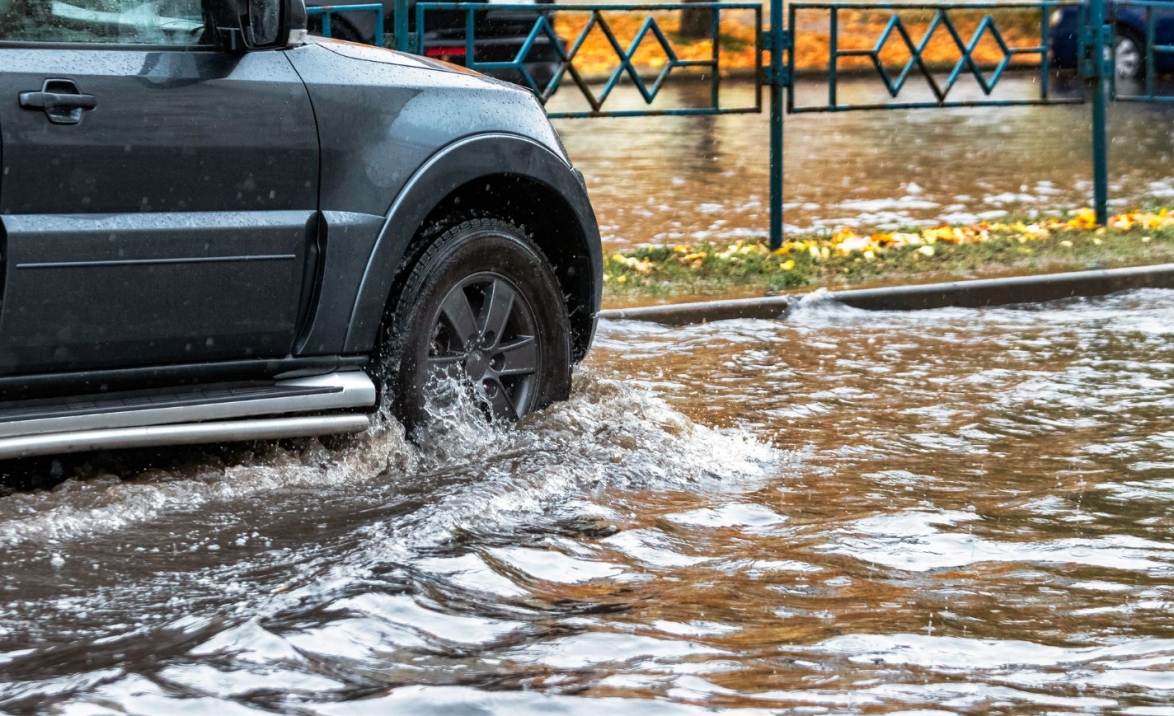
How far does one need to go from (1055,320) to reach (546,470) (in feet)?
13.1

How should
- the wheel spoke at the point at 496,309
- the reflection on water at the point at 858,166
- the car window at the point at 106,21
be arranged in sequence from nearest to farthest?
1. the car window at the point at 106,21
2. the wheel spoke at the point at 496,309
3. the reflection on water at the point at 858,166

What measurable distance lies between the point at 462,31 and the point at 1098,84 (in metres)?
4.03

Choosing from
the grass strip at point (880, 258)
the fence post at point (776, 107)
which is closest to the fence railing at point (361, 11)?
the grass strip at point (880, 258)

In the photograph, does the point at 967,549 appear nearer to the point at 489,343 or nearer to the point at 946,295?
the point at 489,343

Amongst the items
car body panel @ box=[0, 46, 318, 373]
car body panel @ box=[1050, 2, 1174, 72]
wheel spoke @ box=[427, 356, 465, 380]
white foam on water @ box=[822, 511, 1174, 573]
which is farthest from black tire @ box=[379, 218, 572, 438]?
car body panel @ box=[1050, 2, 1174, 72]

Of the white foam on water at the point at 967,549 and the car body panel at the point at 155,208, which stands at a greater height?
the car body panel at the point at 155,208

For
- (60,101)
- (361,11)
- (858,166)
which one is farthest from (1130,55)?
(60,101)

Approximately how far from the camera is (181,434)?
4.34m

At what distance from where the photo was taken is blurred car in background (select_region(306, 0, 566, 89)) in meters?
9.10

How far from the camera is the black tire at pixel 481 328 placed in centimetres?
494

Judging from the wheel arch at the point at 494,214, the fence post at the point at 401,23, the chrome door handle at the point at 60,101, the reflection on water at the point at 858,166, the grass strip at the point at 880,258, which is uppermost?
the chrome door handle at the point at 60,101

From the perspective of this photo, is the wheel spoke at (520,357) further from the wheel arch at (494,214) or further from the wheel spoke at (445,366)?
the wheel arch at (494,214)

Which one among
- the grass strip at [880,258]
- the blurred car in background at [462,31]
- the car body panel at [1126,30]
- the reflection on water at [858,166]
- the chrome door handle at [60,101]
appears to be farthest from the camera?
the car body panel at [1126,30]

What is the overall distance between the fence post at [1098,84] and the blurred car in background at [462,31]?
337 cm
